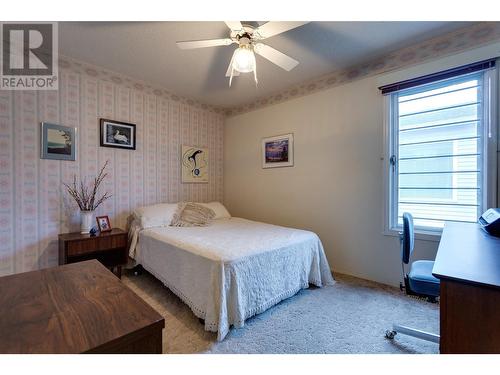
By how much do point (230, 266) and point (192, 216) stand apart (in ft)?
4.79

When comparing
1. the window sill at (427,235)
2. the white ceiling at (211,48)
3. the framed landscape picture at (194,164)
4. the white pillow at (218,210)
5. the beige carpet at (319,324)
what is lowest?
the beige carpet at (319,324)

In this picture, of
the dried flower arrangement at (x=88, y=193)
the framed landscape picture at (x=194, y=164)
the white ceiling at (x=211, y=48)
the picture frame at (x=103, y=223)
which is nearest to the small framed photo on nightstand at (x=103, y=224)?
the picture frame at (x=103, y=223)

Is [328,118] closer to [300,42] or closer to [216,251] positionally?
[300,42]

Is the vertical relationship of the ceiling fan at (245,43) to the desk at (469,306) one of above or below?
above

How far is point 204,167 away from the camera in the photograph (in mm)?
3725

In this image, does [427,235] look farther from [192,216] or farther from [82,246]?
[82,246]

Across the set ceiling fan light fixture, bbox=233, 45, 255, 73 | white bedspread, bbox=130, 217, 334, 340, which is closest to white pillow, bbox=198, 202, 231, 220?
white bedspread, bbox=130, 217, 334, 340

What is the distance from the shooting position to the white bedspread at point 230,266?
5.16 feet

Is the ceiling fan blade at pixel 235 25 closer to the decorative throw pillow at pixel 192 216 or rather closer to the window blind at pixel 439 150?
the window blind at pixel 439 150

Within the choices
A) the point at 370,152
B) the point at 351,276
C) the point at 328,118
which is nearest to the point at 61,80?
the point at 328,118

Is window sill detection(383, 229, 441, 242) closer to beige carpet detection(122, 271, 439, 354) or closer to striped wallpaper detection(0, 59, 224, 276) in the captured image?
beige carpet detection(122, 271, 439, 354)

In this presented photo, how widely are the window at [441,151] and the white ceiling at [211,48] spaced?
0.53 m

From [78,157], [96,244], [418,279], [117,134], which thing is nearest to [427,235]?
[418,279]

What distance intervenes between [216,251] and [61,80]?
8.20 feet
